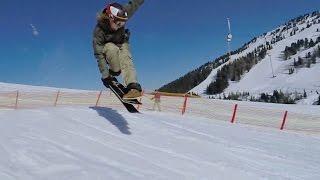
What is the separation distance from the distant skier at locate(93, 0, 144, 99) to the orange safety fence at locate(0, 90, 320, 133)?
1147cm

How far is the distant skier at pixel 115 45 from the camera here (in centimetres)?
1002

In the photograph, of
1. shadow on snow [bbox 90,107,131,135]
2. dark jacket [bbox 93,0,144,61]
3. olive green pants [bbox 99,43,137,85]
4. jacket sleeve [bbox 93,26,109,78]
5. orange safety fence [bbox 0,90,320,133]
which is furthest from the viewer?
orange safety fence [bbox 0,90,320,133]

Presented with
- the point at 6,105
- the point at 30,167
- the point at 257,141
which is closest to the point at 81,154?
the point at 30,167

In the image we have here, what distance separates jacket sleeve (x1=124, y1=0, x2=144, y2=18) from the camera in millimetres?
10055

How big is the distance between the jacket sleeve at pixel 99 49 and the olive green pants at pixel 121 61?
7 centimetres

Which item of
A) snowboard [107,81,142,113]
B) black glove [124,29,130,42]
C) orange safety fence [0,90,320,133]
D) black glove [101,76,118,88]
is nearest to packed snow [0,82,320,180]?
snowboard [107,81,142,113]

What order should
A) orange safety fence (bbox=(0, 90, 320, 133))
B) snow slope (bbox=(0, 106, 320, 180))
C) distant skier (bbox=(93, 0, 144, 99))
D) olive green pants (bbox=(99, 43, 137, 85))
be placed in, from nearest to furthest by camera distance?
snow slope (bbox=(0, 106, 320, 180)) → distant skier (bbox=(93, 0, 144, 99)) → olive green pants (bbox=(99, 43, 137, 85)) → orange safety fence (bbox=(0, 90, 320, 133))

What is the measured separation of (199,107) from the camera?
29.6 m

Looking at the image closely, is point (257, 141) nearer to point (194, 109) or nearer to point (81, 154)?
point (81, 154)

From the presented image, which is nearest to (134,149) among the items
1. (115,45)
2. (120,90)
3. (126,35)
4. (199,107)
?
(120,90)

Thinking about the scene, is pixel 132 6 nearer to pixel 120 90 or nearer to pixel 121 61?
pixel 121 61

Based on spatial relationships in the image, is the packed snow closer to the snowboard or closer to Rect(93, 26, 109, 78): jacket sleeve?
the snowboard

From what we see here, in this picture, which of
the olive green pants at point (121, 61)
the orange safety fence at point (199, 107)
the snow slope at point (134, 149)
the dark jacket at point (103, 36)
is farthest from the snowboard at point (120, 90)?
the orange safety fence at point (199, 107)

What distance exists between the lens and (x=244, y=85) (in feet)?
585
